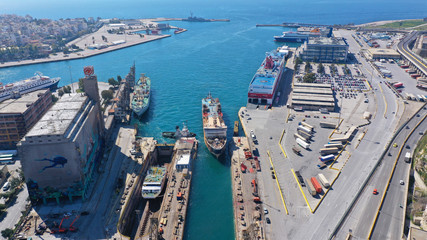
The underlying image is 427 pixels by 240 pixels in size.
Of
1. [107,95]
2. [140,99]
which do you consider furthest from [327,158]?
[107,95]

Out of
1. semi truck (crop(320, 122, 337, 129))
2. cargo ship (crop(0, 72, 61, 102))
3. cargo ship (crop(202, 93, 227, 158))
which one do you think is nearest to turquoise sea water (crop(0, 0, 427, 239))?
cargo ship (crop(202, 93, 227, 158))

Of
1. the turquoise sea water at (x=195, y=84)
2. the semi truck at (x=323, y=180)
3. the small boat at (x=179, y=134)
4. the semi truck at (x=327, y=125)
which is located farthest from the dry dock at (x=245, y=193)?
the semi truck at (x=327, y=125)

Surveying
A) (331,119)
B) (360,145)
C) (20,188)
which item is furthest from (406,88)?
(20,188)

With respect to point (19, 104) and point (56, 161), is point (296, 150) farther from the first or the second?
point (19, 104)

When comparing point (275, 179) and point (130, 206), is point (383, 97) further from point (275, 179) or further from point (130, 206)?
point (130, 206)

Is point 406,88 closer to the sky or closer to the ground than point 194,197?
closer to the sky
